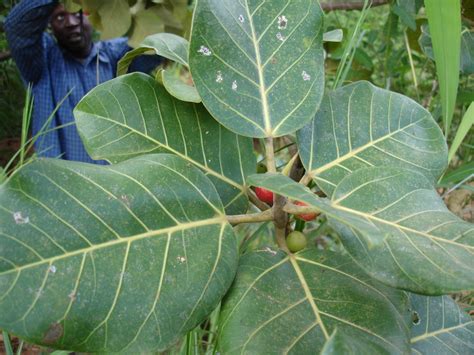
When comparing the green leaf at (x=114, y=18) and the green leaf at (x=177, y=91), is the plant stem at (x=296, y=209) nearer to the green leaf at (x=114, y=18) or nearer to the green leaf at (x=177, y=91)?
the green leaf at (x=177, y=91)

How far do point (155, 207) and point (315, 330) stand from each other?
172 mm

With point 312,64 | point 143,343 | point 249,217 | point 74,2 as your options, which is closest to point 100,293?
point 143,343

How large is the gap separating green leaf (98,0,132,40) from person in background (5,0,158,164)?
0.72 meters

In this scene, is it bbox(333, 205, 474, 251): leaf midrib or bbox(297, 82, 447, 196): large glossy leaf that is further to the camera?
bbox(297, 82, 447, 196): large glossy leaf

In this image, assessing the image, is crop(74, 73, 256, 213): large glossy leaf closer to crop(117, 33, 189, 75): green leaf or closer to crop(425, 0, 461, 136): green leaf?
crop(117, 33, 189, 75): green leaf

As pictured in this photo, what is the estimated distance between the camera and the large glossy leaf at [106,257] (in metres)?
0.34

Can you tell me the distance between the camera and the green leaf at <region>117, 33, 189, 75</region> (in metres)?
0.55

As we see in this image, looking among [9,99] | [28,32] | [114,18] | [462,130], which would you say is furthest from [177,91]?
[9,99]

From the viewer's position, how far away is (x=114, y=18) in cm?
127

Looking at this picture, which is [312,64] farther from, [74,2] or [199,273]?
[74,2]

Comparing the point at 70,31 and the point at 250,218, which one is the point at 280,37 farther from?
the point at 70,31

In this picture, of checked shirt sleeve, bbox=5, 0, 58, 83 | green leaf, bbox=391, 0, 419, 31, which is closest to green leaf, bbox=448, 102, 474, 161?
→ green leaf, bbox=391, 0, 419, 31

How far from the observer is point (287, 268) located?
0.45m

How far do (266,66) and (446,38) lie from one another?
7.7 inches
